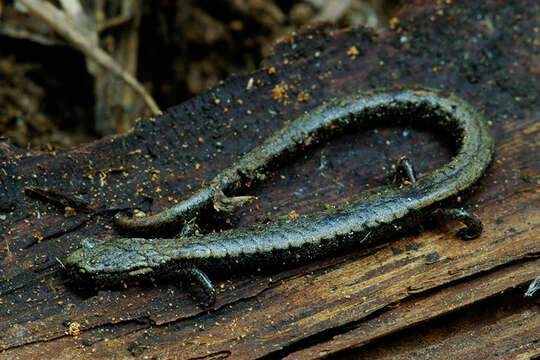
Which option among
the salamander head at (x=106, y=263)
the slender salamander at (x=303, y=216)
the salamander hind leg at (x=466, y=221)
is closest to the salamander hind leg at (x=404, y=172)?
the slender salamander at (x=303, y=216)

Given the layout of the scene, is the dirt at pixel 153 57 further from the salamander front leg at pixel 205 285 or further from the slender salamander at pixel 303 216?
the salamander front leg at pixel 205 285

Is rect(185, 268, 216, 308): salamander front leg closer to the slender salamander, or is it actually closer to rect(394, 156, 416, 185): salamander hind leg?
the slender salamander

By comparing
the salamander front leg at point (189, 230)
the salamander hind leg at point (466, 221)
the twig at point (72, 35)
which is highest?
the twig at point (72, 35)

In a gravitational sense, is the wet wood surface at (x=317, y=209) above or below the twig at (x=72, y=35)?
below

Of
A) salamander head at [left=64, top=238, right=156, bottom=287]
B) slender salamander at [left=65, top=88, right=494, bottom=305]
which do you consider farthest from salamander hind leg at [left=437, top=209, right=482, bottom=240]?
salamander head at [left=64, top=238, right=156, bottom=287]

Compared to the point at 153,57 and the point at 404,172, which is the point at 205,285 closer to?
the point at 404,172

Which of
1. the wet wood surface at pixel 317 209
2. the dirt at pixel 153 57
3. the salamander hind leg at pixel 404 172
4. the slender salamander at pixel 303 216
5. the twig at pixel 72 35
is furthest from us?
the dirt at pixel 153 57
